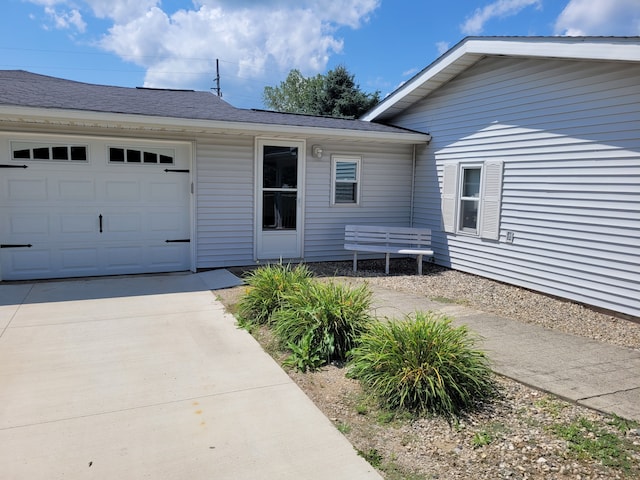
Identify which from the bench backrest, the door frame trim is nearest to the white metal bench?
the bench backrest

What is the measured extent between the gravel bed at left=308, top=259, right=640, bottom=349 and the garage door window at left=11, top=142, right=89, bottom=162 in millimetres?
4297

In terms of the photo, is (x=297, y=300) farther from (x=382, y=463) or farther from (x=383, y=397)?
(x=382, y=463)

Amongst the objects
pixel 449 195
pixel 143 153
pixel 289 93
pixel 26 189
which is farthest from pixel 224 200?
pixel 289 93

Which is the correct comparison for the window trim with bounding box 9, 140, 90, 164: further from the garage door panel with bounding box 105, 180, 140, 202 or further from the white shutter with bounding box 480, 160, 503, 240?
the white shutter with bounding box 480, 160, 503, 240

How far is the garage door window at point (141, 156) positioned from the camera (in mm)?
7504

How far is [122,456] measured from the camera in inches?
106

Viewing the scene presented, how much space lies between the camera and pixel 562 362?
4.24 meters

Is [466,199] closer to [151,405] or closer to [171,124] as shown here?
[171,124]

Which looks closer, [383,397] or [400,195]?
[383,397]

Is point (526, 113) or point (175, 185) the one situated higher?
point (526, 113)

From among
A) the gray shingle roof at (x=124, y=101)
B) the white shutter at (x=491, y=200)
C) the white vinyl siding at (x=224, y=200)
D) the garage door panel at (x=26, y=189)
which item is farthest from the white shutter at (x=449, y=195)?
the garage door panel at (x=26, y=189)

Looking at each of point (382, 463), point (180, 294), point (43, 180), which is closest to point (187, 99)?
point (43, 180)

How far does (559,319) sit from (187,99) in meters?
7.85

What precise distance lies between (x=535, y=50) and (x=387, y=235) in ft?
12.6
